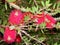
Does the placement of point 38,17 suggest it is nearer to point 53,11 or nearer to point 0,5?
point 53,11

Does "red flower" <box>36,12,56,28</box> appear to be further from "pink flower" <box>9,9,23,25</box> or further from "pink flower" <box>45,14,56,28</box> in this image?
"pink flower" <box>9,9,23,25</box>

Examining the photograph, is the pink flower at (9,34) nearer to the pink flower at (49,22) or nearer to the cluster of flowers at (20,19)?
the cluster of flowers at (20,19)

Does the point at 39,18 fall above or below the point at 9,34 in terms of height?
above

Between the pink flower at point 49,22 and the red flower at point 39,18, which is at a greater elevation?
the red flower at point 39,18

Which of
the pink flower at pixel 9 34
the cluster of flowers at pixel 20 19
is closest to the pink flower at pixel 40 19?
the cluster of flowers at pixel 20 19

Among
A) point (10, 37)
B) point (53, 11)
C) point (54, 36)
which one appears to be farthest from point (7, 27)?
point (54, 36)

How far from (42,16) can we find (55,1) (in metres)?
0.36

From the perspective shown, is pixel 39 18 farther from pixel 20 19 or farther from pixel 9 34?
pixel 9 34

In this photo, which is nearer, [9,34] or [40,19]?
[40,19]

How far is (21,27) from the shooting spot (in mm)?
1254

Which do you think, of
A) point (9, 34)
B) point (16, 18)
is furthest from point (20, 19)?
point (9, 34)

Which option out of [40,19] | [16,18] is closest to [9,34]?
Answer: [16,18]

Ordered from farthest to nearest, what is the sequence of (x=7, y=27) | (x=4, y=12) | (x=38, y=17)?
(x=4, y=12) < (x=7, y=27) < (x=38, y=17)

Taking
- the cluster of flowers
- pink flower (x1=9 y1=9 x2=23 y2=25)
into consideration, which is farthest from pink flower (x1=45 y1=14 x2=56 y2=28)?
pink flower (x1=9 y1=9 x2=23 y2=25)
